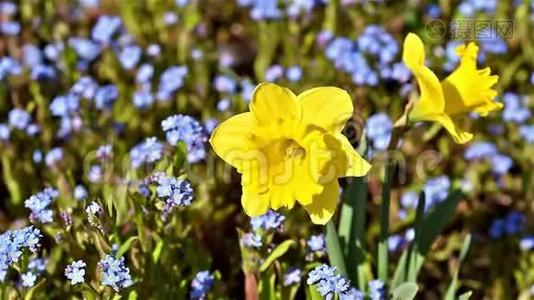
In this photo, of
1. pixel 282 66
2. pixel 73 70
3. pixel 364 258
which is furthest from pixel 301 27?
pixel 364 258

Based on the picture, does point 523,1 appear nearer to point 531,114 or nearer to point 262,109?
point 531,114

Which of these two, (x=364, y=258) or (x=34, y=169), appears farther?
(x=34, y=169)

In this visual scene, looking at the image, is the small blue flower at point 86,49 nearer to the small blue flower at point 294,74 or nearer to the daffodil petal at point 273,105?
the small blue flower at point 294,74

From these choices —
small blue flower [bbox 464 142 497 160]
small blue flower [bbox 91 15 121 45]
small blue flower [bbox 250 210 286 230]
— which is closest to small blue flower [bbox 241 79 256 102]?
small blue flower [bbox 91 15 121 45]

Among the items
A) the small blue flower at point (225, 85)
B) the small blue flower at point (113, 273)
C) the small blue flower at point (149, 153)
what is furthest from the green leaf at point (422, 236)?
the small blue flower at point (225, 85)

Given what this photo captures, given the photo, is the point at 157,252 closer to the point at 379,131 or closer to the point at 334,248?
the point at 334,248

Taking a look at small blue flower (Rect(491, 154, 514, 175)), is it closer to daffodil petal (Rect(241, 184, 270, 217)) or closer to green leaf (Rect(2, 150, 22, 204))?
daffodil petal (Rect(241, 184, 270, 217))
